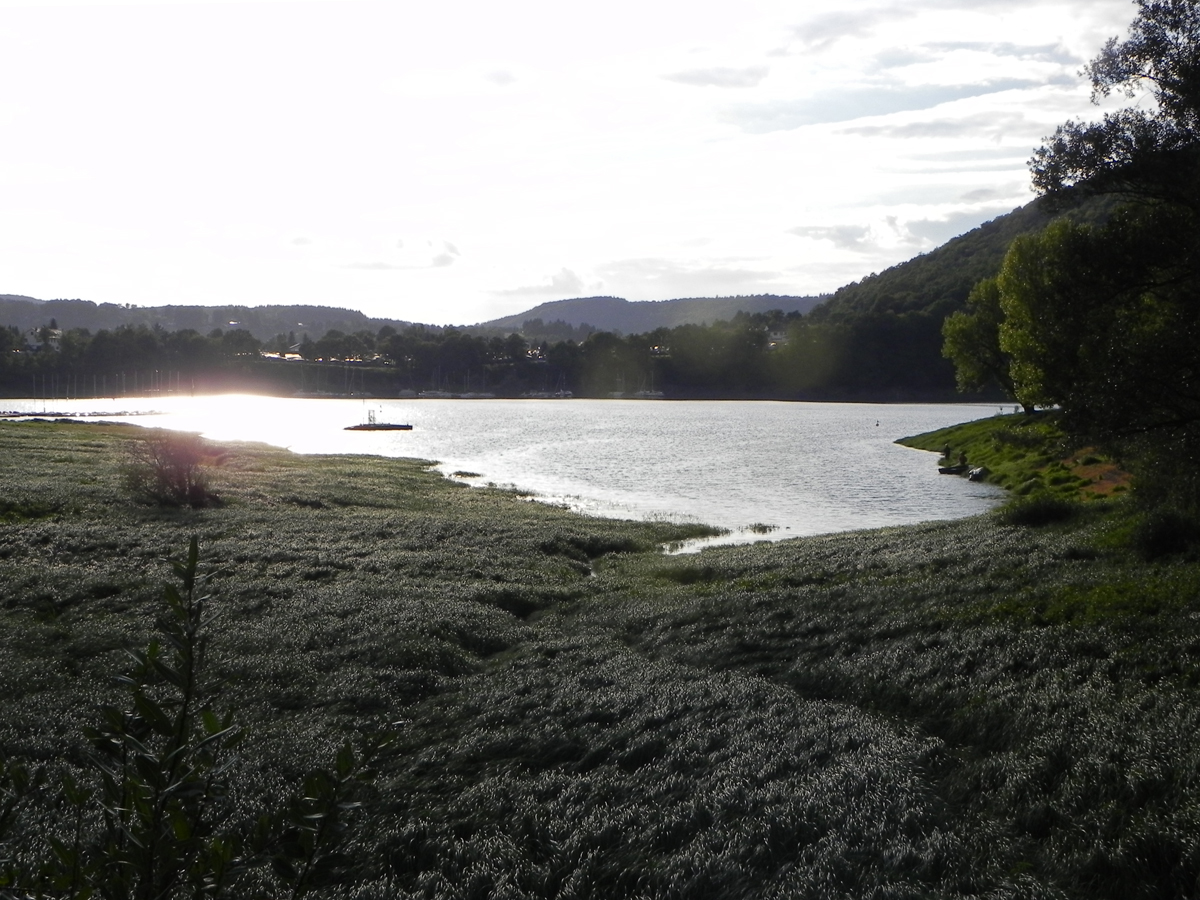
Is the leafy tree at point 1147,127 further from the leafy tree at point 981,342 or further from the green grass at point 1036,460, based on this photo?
the leafy tree at point 981,342

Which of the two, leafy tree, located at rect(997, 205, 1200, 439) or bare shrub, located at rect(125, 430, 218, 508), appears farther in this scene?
bare shrub, located at rect(125, 430, 218, 508)

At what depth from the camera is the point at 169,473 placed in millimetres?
41500

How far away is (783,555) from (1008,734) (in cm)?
1900

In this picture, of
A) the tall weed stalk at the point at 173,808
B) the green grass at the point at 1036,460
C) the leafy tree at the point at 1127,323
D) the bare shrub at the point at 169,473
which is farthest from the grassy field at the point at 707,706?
the bare shrub at the point at 169,473

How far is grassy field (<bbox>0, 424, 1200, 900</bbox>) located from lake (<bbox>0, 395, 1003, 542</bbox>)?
20.3m

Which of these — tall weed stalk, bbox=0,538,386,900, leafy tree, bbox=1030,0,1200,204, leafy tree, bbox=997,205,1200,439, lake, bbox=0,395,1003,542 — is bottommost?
lake, bbox=0,395,1003,542

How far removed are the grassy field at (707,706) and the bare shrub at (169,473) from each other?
11.7 meters

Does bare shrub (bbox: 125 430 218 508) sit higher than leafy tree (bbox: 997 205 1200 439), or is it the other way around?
leafy tree (bbox: 997 205 1200 439)

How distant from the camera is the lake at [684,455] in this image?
5191 centimetres

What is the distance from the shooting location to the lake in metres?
51.9

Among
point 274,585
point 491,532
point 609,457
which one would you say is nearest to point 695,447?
point 609,457

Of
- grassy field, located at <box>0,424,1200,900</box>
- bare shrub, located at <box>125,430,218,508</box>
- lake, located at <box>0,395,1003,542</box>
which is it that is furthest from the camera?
lake, located at <box>0,395,1003,542</box>

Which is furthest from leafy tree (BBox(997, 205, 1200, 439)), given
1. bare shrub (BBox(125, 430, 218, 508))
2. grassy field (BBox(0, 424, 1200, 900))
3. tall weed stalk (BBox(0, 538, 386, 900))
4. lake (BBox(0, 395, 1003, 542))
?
bare shrub (BBox(125, 430, 218, 508))

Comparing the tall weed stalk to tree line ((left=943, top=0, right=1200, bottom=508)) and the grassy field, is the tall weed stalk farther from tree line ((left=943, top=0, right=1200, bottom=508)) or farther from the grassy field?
tree line ((left=943, top=0, right=1200, bottom=508))
